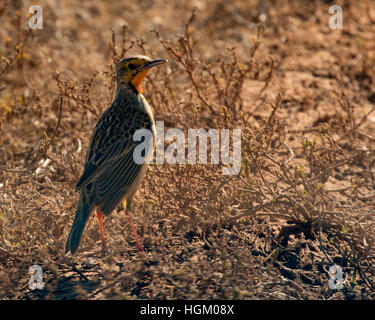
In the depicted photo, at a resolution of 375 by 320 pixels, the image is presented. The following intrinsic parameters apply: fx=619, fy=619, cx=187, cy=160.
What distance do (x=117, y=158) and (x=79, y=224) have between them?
72 cm

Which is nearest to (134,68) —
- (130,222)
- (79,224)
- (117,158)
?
(117,158)

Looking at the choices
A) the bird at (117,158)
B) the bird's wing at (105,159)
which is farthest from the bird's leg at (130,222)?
the bird's wing at (105,159)

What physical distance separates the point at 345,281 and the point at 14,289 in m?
2.79

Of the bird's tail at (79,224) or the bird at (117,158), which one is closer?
the bird's tail at (79,224)

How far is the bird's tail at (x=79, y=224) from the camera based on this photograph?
516 centimetres

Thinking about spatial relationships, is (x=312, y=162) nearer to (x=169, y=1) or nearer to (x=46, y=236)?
(x=46, y=236)

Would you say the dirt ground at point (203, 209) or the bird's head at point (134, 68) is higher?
the bird's head at point (134, 68)

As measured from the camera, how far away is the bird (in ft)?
17.7

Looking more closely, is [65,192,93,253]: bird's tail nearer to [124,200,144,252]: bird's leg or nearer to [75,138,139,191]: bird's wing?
[75,138,139,191]: bird's wing

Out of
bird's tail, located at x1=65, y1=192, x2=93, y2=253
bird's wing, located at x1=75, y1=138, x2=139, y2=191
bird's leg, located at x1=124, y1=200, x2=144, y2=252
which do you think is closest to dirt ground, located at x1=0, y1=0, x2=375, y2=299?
bird's leg, located at x1=124, y1=200, x2=144, y2=252

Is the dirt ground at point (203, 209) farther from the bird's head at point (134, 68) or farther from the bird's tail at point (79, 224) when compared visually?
the bird's head at point (134, 68)

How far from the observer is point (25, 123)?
8.19 metres

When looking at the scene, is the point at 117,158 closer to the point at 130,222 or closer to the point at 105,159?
the point at 105,159

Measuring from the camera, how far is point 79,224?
5293 millimetres
